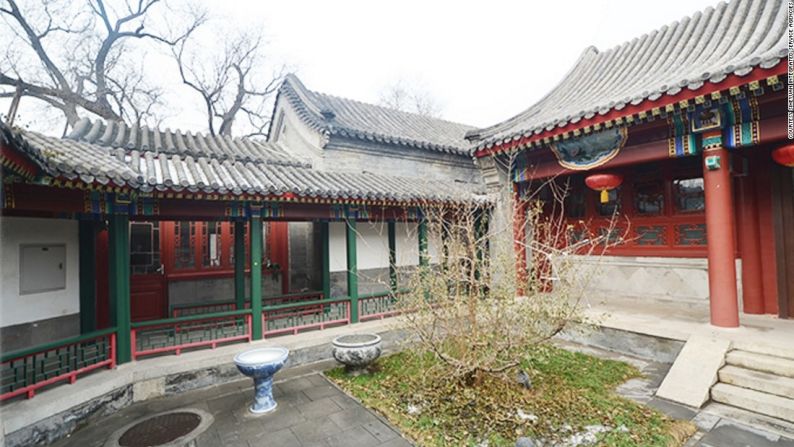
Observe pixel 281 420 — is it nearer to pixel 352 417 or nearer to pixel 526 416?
pixel 352 417

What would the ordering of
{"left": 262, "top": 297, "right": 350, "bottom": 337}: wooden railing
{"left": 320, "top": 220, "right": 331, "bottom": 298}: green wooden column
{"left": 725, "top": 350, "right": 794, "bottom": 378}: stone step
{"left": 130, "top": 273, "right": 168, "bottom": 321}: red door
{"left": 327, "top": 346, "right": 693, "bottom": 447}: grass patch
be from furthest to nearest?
{"left": 320, "top": 220, "right": 331, "bottom": 298}: green wooden column
{"left": 130, "top": 273, "right": 168, "bottom": 321}: red door
{"left": 262, "top": 297, "right": 350, "bottom": 337}: wooden railing
{"left": 725, "top": 350, "right": 794, "bottom": 378}: stone step
{"left": 327, "top": 346, "right": 693, "bottom": 447}: grass patch

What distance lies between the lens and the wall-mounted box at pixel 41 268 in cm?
477

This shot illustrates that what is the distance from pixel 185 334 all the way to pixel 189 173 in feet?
8.78

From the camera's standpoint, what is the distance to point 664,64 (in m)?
6.61

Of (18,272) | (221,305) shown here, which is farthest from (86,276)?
(221,305)

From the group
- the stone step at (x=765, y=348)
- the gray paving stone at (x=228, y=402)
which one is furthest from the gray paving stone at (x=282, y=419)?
the stone step at (x=765, y=348)

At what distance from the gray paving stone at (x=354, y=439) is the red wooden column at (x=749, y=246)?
611cm

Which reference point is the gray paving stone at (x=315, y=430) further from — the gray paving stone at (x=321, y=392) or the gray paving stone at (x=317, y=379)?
the gray paving stone at (x=317, y=379)

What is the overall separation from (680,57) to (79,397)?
31.6 ft

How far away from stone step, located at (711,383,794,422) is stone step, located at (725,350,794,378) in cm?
37

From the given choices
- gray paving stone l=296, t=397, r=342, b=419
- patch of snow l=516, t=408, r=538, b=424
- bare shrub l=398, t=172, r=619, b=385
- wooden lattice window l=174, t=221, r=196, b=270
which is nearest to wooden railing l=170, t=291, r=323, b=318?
wooden lattice window l=174, t=221, r=196, b=270

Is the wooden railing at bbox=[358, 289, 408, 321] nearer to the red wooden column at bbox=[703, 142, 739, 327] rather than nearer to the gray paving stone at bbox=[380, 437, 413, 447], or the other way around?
the gray paving stone at bbox=[380, 437, 413, 447]

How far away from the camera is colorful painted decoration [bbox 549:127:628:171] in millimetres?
5883

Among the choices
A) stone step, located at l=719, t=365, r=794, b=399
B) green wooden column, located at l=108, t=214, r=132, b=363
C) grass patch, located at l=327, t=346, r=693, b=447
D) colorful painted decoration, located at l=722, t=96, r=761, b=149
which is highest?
colorful painted decoration, located at l=722, t=96, r=761, b=149
